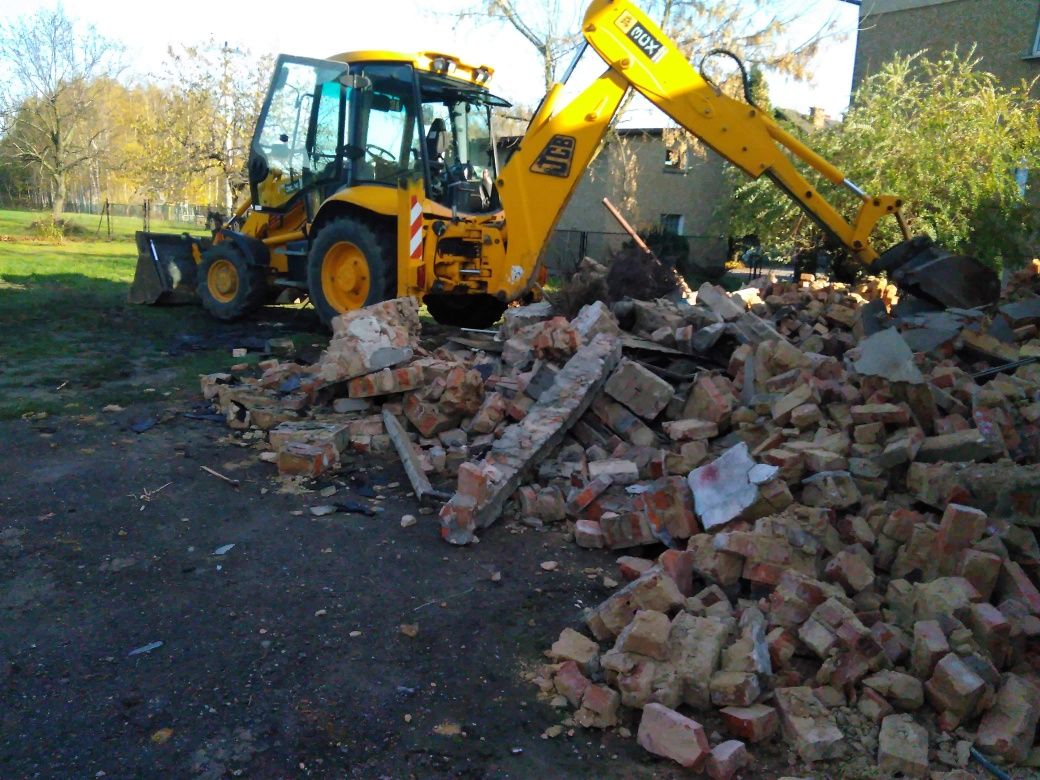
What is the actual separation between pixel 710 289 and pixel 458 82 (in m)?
4.12

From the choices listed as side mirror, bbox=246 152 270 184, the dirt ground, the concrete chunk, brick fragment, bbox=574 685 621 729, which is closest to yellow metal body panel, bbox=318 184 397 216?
side mirror, bbox=246 152 270 184

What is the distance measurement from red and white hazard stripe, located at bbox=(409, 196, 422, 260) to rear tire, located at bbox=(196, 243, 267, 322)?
2891mm

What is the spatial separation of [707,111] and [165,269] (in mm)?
8067

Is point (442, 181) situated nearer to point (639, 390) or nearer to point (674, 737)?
point (639, 390)

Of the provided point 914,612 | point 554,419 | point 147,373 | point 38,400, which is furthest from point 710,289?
point 38,400

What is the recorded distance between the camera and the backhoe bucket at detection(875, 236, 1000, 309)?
6797 millimetres

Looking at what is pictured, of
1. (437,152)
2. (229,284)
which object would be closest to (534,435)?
(437,152)

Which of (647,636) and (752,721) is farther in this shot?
(647,636)

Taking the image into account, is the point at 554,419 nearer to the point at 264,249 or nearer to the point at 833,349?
the point at 833,349

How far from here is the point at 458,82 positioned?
9383mm

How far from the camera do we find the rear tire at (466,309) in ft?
34.1

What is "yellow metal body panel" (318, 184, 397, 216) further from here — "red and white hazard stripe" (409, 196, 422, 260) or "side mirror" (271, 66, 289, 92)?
"side mirror" (271, 66, 289, 92)

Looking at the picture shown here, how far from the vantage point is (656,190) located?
2588cm

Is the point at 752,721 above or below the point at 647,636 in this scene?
below
